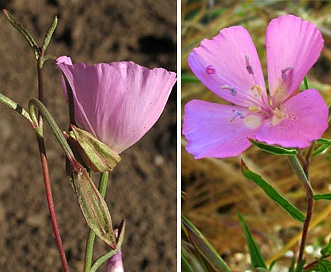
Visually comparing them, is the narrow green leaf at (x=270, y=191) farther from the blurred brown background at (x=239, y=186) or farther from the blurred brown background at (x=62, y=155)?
the blurred brown background at (x=62, y=155)

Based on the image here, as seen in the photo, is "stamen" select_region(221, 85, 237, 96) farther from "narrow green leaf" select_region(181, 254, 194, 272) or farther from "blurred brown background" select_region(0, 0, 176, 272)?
"blurred brown background" select_region(0, 0, 176, 272)

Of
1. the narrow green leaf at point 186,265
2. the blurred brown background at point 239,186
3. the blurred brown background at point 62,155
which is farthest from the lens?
the blurred brown background at point 62,155

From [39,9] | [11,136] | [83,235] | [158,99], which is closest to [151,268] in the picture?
[83,235]

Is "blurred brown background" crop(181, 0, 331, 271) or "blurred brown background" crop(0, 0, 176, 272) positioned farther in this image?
"blurred brown background" crop(0, 0, 176, 272)

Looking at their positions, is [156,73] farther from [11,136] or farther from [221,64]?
[11,136]

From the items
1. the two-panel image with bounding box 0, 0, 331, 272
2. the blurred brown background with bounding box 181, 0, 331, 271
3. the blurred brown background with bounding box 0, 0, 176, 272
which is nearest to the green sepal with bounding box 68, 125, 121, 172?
the two-panel image with bounding box 0, 0, 331, 272

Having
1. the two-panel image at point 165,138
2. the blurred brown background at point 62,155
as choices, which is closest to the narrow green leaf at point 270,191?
the two-panel image at point 165,138
